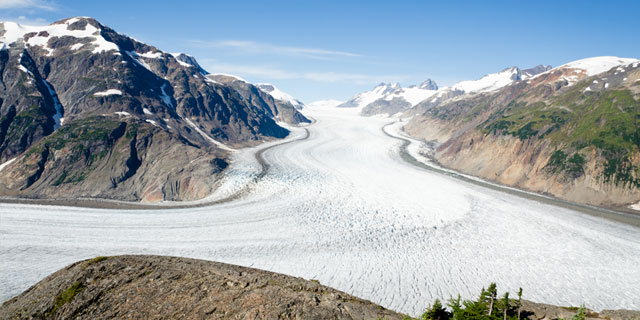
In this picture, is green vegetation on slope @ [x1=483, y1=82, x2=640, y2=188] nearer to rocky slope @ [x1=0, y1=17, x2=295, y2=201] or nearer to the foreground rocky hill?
the foreground rocky hill

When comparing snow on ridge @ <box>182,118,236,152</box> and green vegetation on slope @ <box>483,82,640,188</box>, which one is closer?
green vegetation on slope @ <box>483,82,640,188</box>

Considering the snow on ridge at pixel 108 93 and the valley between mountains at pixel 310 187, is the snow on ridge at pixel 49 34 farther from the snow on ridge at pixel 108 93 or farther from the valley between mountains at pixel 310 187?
the snow on ridge at pixel 108 93

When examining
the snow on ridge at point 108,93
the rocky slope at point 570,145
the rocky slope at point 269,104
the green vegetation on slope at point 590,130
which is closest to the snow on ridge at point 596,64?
the rocky slope at point 570,145

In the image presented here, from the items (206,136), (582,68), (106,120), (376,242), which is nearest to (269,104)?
(206,136)

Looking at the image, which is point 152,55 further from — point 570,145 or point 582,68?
point 582,68

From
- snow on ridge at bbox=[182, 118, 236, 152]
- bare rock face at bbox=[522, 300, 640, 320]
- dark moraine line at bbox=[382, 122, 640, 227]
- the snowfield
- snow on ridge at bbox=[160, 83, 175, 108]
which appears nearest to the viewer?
bare rock face at bbox=[522, 300, 640, 320]

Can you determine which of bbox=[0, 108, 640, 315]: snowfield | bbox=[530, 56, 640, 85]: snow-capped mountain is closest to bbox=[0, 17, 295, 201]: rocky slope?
bbox=[0, 108, 640, 315]: snowfield
